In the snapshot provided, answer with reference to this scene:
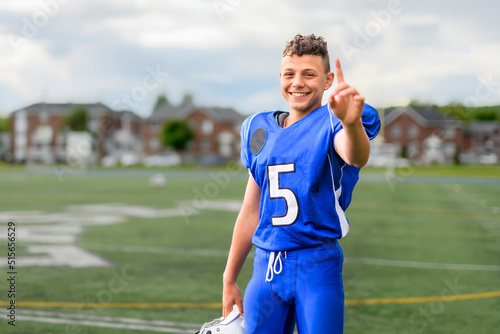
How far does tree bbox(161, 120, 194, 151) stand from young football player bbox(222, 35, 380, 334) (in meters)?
63.9

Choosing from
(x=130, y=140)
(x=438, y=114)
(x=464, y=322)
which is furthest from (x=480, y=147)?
(x=464, y=322)

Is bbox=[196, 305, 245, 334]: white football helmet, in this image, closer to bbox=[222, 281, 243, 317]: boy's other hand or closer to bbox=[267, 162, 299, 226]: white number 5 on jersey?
bbox=[222, 281, 243, 317]: boy's other hand

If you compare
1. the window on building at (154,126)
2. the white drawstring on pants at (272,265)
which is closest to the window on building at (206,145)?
the window on building at (154,126)

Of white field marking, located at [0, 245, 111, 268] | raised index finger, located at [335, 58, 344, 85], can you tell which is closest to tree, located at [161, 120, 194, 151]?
white field marking, located at [0, 245, 111, 268]

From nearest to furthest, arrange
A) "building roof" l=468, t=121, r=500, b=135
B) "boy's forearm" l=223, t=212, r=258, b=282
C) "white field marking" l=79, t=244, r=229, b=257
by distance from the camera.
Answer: "boy's forearm" l=223, t=212, r=258, b=282
"white field marking" l=79, t=244, r=229, b=257
"building roof" l=468, t=121, r=500, b=135

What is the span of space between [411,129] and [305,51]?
7408 centimetres

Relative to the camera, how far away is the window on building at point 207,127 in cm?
7281

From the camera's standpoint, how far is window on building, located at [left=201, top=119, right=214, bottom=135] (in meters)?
72.8

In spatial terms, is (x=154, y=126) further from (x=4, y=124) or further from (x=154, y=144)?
(x=4, y=124)

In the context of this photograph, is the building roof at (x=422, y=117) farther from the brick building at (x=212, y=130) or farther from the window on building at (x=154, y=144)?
the window on building at (x=154, y=144)

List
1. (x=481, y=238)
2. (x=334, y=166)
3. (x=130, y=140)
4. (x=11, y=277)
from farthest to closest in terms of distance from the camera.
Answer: (x=130, y=140) → (x=481, y=238) → (x=11, y=277) → (x=334, y=166)

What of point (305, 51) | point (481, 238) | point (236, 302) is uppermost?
point (305, 51)

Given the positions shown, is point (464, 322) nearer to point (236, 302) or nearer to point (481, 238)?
point (236, 302)

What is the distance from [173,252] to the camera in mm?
8703
